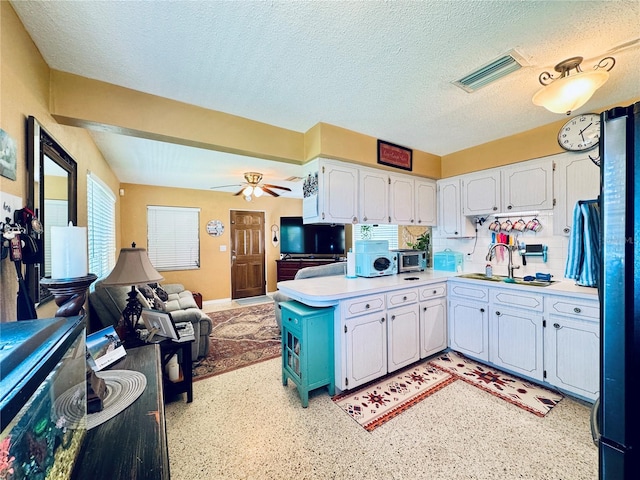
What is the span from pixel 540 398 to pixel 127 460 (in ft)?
9.52

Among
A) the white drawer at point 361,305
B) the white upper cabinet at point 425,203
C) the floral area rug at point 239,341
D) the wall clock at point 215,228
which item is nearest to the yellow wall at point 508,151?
the white upper cabinet at point 425,203

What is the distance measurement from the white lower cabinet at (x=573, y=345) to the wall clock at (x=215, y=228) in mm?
5473

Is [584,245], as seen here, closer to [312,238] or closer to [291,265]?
[312,238]

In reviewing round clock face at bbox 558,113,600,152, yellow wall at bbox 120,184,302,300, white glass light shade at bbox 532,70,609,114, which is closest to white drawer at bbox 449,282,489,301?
round clock face at bbox 558,113,600,152

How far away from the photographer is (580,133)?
7.80ft

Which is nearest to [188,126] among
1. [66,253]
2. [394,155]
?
[66,253]

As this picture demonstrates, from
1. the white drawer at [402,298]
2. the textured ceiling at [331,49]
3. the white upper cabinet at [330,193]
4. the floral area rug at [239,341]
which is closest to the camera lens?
the textured ceiling at [331,49]

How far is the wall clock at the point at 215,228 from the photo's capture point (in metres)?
5.57

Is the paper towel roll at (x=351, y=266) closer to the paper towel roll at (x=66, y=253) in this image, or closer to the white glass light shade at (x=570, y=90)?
the white glass light shade at (x=570, y=90)

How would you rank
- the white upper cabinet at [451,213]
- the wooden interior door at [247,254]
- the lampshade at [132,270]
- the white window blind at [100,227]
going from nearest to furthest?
1. the lampshade at [132,270]
2. the white window blind at [100,227]
3. the white upper cabinet at [451,213]
4. the wooden interior door at [247,254]

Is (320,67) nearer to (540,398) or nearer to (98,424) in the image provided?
(98,424)

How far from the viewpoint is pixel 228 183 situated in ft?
15.9

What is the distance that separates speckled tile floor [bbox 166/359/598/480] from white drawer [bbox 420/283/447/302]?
0.89 m

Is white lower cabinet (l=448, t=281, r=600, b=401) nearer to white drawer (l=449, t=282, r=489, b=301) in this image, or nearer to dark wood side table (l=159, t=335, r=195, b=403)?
white drawer (l=449, t=282, r=489, b=301)
